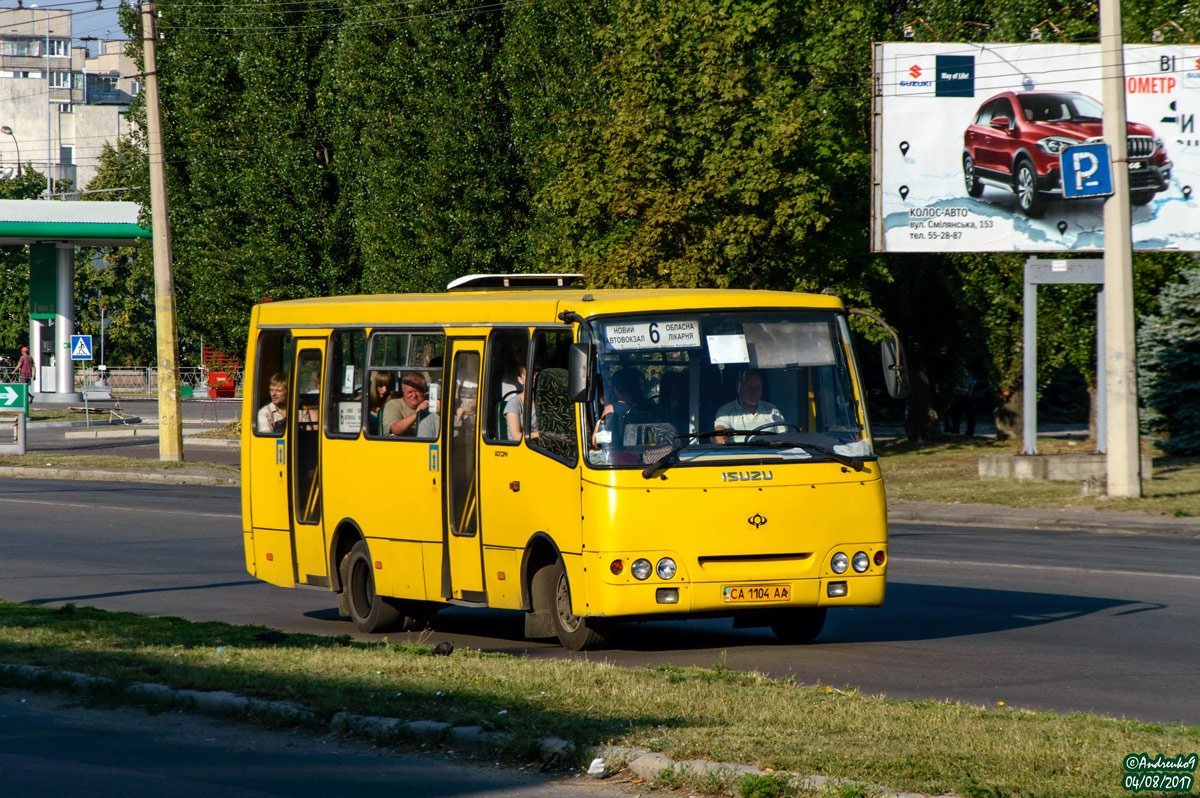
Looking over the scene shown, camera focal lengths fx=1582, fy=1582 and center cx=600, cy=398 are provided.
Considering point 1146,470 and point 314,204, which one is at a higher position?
point 314,204

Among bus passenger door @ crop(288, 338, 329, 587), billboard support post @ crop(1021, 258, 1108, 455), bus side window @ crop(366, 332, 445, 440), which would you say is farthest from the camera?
billboard support post @ crop(1021, 258, 1108, 455)

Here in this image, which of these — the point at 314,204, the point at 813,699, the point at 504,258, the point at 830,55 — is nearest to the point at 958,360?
the point at 830,55

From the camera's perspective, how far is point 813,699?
8.25 m

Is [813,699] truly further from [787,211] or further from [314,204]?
[314,204]

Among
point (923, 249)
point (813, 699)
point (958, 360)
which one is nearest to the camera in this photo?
point (813, 699)

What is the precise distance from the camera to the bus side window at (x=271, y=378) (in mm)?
14023

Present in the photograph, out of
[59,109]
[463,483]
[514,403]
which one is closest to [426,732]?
[514,403]

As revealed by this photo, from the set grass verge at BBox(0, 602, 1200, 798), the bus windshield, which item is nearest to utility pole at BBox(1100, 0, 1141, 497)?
the bus windshield

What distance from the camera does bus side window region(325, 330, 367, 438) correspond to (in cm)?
1313

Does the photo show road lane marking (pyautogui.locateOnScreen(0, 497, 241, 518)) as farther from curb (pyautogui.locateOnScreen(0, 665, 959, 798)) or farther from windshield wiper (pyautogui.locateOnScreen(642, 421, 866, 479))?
windshield wiper (pyautogui.locateOnScreen(642, 421, 866, 479))

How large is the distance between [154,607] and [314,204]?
33.5 m

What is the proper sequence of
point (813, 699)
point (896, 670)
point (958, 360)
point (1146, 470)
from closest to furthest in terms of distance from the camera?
point (813, 699), point (896, 670), point (1146, 470), point (958, 360)

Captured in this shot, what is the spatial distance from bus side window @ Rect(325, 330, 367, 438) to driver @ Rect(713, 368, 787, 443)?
3580 millimetres

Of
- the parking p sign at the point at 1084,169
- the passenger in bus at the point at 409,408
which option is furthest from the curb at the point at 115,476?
the passenger in bus at the point at 409,408
